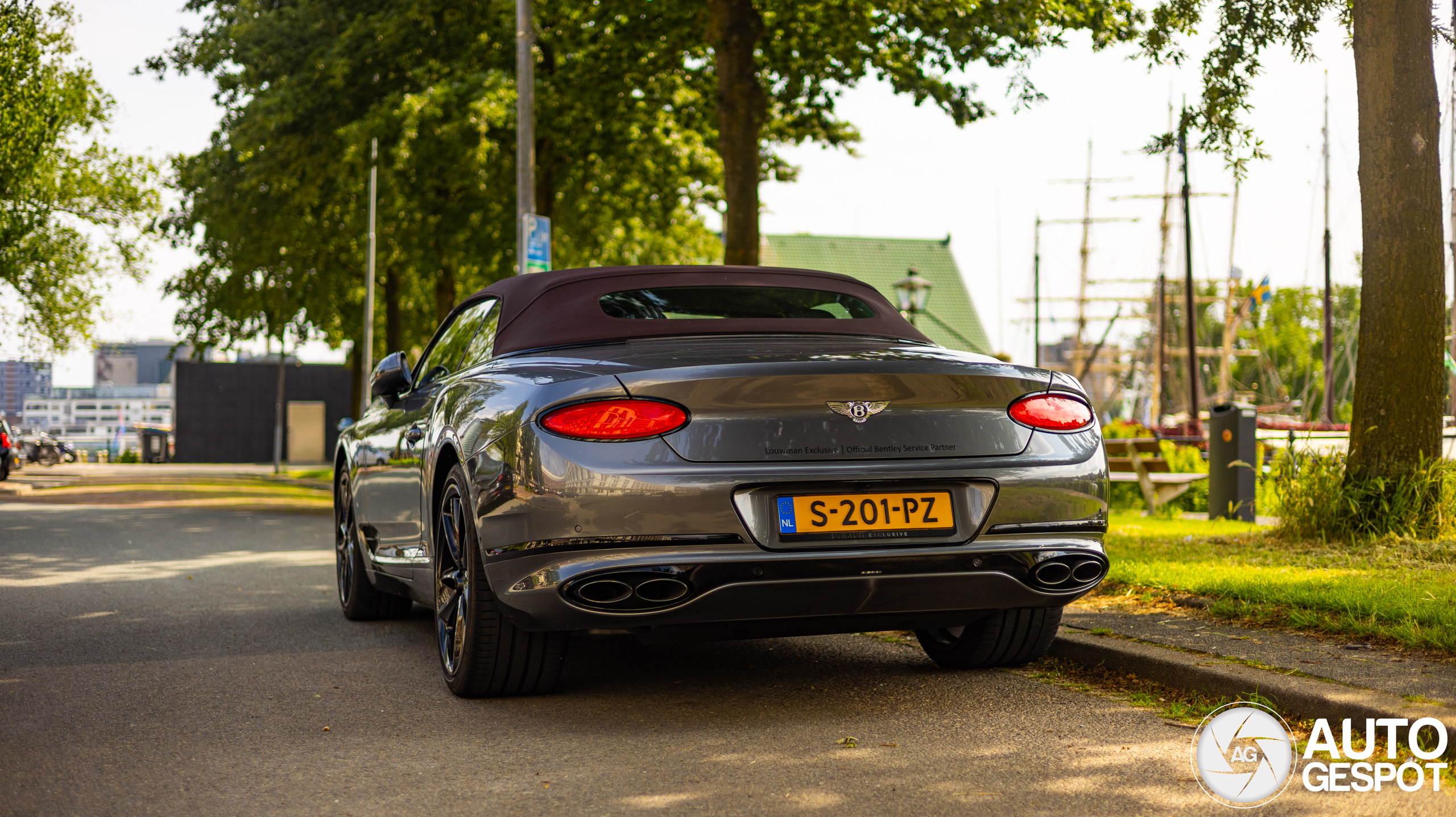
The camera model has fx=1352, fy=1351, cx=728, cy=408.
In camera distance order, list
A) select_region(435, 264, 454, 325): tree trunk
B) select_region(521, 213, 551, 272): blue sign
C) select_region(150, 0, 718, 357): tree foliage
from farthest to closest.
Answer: select_region(435, 264, 454, 325): tree trunk, select_region(150, 0, 718, 357): tree foliage, select_region(521, 213, 551, 272): blue sign

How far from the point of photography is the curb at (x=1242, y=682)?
12.7ft

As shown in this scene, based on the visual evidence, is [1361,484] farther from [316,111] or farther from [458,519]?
[316,111]

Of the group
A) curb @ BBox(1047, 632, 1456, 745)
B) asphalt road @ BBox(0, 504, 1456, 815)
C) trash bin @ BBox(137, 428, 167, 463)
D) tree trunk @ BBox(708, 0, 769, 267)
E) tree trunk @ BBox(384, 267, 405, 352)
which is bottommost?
trash bin @ BBox(137, 428, 167, 463)

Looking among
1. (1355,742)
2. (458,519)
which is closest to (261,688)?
(458,519)

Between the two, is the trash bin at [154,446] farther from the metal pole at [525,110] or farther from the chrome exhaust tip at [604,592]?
the chrome exhaust tip at [604,592]

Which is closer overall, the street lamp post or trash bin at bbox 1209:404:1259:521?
trash bin at bbox 1209:404:1259:521

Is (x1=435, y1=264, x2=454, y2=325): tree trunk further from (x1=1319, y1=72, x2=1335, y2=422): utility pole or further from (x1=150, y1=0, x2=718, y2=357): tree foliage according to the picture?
(x1=1319, y1=72, x2=1335, y2=422): utility pole

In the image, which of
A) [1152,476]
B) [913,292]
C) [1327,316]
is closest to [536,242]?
[1152,476]

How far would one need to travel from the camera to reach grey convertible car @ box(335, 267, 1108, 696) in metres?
4.02

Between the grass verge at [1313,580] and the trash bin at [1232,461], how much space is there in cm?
344

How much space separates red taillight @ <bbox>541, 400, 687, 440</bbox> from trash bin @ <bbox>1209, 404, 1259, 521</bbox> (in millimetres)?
9534

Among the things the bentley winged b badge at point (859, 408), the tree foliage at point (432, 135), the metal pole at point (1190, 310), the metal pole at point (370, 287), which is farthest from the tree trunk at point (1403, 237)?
the metal pole at point (1190, 310)

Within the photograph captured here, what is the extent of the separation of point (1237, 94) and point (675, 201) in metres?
14.4

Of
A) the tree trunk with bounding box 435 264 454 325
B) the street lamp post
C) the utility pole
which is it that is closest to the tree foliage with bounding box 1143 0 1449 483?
the street lamp post
